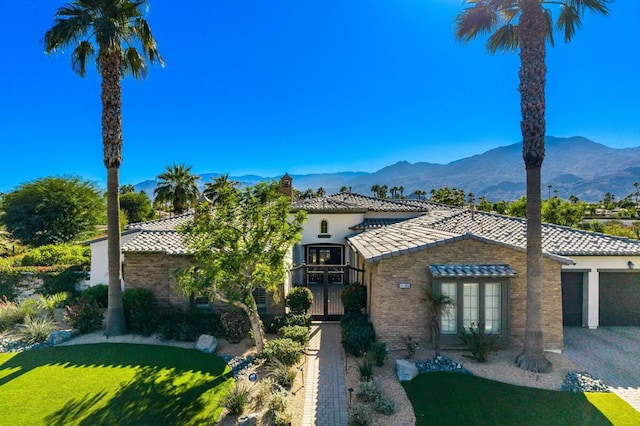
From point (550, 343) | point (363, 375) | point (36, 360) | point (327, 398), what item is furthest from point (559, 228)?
point (36, 360)

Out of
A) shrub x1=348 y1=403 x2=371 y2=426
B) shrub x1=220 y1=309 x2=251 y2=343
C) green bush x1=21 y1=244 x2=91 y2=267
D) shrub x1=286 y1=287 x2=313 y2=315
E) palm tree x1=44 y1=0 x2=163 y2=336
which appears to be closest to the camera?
shrub x1=348 y1=403 x2=371 y2=426

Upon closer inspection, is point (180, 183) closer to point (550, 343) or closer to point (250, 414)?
point (250, 414)

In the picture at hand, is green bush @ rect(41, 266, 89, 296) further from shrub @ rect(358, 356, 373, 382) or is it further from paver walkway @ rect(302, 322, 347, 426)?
shrub @ rect(358, 356, 373, 382)

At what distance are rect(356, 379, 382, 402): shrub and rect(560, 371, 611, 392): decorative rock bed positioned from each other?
6027 millimetres

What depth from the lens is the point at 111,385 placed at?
1147 centimetres

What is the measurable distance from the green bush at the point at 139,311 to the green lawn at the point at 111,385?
53.0 inches

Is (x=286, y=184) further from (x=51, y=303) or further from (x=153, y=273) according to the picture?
(x=51, y=303)

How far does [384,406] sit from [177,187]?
3922cm

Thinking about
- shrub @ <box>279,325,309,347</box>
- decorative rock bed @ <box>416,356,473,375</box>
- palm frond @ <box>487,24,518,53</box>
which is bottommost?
decorative rock bed @ <box>416,356,473,375</box>

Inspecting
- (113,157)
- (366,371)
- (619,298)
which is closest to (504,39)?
(619,298)

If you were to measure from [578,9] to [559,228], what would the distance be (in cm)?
1176

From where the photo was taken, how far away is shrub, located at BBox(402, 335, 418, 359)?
1296 cm

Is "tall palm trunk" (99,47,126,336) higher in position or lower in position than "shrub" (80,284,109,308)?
higher

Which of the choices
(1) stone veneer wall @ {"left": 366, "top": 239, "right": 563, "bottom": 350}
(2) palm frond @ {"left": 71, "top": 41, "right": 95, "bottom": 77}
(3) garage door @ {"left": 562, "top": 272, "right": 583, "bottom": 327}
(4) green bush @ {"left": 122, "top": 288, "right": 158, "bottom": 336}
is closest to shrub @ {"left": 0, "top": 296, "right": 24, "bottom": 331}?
(4) green bush @ {"left": 122, "top": 288, "right": 158, "bottom": 336}
